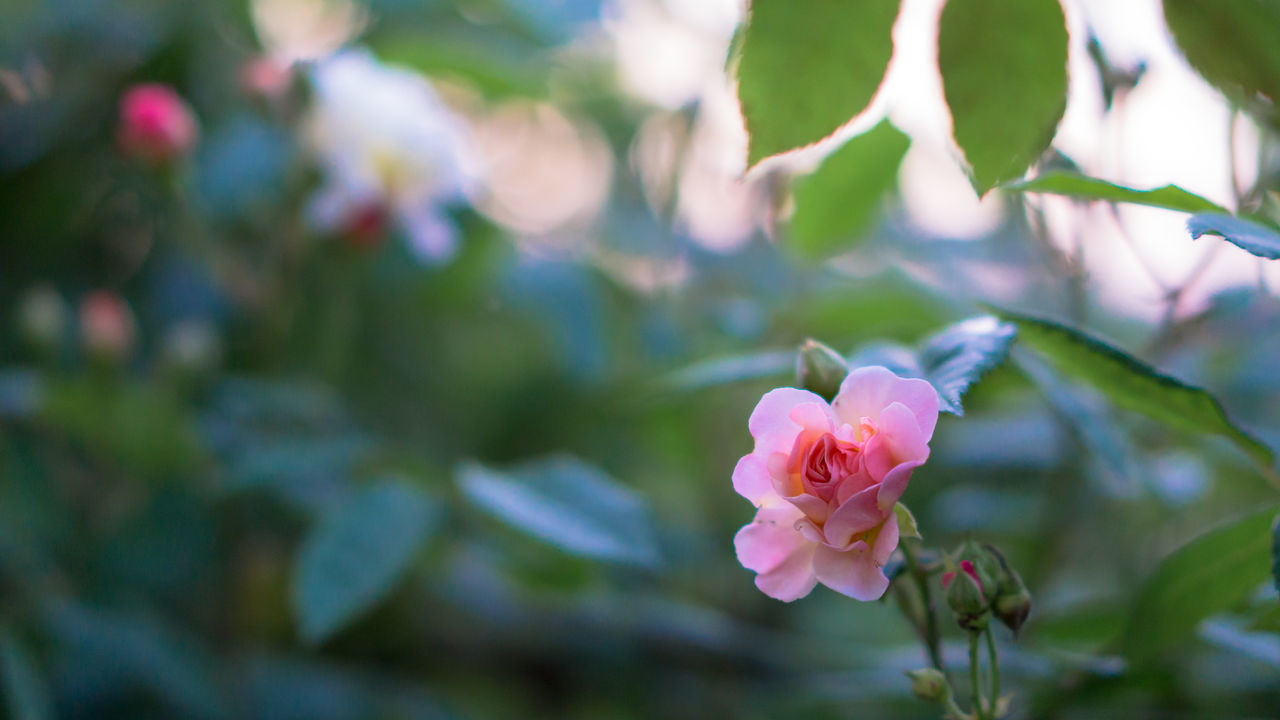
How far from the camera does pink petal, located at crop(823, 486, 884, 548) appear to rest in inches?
10.8

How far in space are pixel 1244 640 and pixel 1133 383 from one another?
6.0 inches

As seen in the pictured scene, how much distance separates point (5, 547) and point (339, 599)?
389 mm

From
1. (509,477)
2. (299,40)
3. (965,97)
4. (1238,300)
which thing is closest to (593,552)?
(509,477)

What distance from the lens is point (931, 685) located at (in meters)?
0.32

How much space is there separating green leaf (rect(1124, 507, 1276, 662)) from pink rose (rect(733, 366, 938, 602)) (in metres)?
0.18

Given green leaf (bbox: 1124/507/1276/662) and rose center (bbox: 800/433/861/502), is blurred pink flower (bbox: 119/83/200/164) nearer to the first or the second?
rose center (bbox: 800/433/861/502)

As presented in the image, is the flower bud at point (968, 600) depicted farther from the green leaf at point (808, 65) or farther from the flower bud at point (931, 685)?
the green leaf at point (808, 65)

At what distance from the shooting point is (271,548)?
32.6 inches

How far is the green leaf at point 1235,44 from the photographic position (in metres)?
0.30

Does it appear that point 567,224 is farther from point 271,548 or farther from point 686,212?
point 271,548

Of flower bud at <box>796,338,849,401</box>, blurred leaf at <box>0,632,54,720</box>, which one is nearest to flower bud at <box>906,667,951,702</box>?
flower bud at <box>796,338,849,401</box>

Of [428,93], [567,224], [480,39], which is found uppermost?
[567,224]

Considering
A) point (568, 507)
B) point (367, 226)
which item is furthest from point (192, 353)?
point (568, 507)

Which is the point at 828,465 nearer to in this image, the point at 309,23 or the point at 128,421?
the point at 128,421
